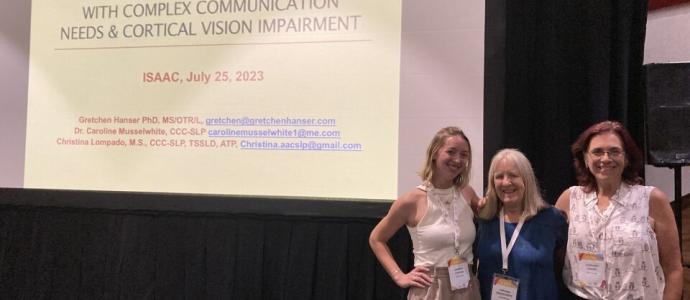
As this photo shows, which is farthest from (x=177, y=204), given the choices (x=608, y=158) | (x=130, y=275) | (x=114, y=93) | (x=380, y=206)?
(x=608, y=158)

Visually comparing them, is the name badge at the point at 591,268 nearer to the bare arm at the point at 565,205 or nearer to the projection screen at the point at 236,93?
the bare arm at the point at 565,205

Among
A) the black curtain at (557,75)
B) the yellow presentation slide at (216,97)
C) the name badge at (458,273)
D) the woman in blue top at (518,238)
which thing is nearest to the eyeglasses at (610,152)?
the woman in blue top at (518,238)

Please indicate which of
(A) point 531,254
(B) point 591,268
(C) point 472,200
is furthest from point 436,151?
(B) point 591,268

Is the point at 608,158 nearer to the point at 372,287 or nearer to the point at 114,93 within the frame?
the point at 372,287

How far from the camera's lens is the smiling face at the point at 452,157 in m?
2.12

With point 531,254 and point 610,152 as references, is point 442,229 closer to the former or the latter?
point 531,254

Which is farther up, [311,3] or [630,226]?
Result: [311,3]

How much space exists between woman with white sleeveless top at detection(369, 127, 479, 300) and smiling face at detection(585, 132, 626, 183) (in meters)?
0.45

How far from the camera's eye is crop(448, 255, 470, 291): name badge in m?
2.09

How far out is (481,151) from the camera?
2.82 meters

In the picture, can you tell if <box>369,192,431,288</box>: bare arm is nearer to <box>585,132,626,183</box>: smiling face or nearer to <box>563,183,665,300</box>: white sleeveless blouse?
<box>563,183,665,300</box>: white sleeveless blouse

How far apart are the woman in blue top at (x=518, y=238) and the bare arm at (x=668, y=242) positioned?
0.30 meters

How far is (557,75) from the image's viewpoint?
2754 millimetres

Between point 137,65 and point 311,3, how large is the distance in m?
1.14
